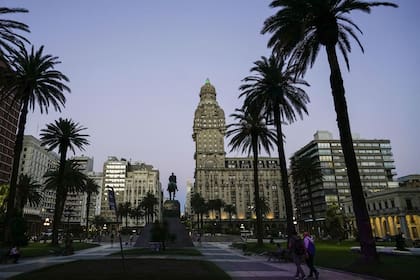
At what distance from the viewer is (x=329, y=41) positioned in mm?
21625

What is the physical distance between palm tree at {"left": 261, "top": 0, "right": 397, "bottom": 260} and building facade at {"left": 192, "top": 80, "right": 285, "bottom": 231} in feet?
524

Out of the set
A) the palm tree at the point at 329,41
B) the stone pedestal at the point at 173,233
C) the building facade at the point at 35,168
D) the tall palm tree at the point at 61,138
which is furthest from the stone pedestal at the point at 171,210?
the building facade at the point at 35,168

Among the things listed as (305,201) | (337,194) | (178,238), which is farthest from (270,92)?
(305,201)

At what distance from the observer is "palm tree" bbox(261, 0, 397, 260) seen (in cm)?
1838

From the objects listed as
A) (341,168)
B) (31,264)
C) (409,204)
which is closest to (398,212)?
(409,204)

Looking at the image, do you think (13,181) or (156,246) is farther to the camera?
(156,246)

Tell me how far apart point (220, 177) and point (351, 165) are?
173 meters

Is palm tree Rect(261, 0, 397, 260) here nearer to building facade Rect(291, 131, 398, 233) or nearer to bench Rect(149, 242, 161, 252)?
bench Rect(149, 242, 161, 252)

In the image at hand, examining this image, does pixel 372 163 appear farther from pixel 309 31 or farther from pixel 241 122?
pixel 309 31

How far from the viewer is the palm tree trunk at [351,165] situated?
56.9 ft

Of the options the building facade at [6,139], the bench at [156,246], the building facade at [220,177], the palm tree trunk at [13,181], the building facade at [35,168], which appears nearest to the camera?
the palm tree trunk at [13,181]

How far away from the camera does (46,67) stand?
35375 millimetres

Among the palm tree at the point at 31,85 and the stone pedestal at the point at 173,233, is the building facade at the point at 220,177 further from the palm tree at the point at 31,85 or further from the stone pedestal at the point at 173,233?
the palm tree at the point at 31,85

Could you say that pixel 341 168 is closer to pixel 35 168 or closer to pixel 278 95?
pixel 278 95
